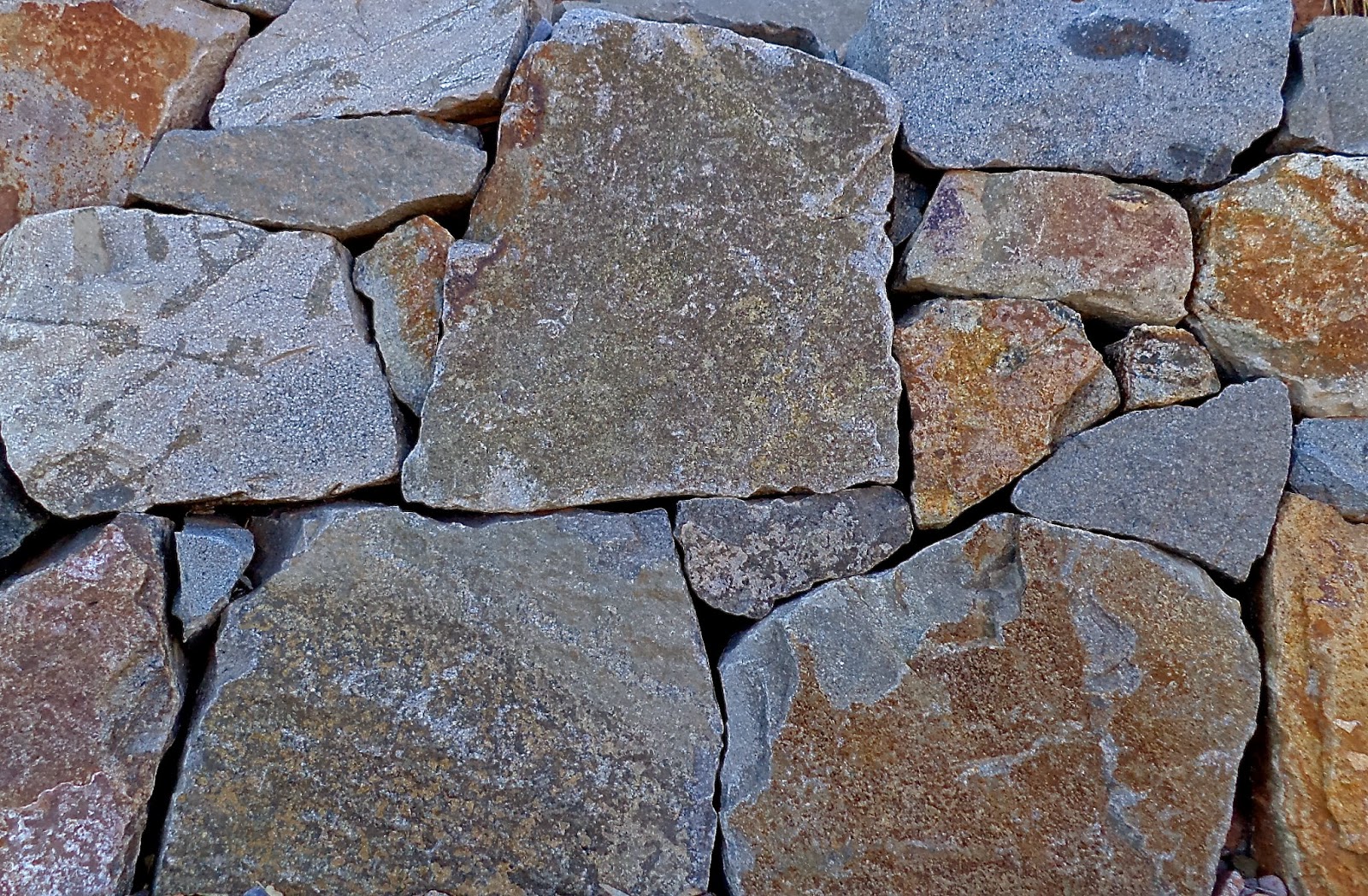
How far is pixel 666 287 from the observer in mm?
1518

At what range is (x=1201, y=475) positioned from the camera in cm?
153

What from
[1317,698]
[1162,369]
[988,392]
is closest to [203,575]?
[988,392]

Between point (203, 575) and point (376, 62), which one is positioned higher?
point (376, 62)

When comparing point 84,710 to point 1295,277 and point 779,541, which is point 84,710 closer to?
point 779,541

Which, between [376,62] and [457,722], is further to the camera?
[376,62]

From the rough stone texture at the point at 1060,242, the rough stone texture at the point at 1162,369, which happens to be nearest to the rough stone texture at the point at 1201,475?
the rough stone texture at the point at 1162,369

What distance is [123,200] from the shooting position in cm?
152

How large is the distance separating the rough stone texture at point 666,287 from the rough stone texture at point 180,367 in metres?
0.18

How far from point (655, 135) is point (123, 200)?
957 millimetres

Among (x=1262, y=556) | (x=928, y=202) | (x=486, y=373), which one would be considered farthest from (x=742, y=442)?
(x=1262, y=556)

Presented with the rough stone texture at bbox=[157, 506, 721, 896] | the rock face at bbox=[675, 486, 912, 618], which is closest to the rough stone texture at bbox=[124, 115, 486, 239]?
the rough stone texture at bbox=[157, 506, 721, 896]

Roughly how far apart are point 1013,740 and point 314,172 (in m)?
1.59

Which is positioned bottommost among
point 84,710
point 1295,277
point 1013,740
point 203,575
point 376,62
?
point 1013,740

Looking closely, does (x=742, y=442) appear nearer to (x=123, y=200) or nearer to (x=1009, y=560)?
(x=1009, y=560)
